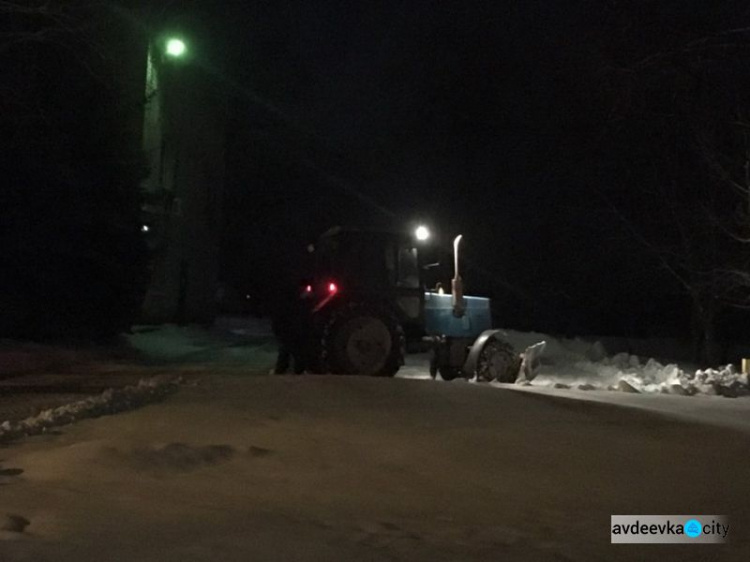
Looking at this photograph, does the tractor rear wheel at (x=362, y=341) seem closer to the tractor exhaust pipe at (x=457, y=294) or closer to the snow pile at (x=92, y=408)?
the tractor exhaust pipe at (x=457, y=294)

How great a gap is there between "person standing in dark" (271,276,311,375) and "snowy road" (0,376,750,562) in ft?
18.1

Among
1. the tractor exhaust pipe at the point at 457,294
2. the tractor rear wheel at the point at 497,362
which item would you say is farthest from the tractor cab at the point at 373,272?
the tractor rear wheel at the point at 497,362

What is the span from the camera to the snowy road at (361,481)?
17.7 feet

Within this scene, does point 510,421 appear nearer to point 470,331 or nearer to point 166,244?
point 470,331

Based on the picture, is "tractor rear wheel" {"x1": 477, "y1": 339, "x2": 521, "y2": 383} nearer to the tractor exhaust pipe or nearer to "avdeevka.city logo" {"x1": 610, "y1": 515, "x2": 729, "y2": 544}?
the tractor exhaust pipe

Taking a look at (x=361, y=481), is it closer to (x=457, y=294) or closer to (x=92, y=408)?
(x=92, y=408)

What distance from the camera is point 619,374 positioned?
69.7ft

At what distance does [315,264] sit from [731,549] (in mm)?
11054

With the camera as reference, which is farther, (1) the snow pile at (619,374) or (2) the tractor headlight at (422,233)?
(2) the tractor headlight at (422,233)

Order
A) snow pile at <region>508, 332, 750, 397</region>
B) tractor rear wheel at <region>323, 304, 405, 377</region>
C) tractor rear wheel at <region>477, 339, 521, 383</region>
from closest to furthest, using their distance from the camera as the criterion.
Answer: snow pile at <region>508, 332, 750, 397</region>
tractor rear wheel at <region>323, 304, 405, 377</region>
tractor rear wheel at <region>477, 339, 521, 383</region>

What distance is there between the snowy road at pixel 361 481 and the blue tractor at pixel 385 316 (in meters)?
4.58

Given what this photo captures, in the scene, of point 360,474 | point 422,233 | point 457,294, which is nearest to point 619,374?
point 457,294

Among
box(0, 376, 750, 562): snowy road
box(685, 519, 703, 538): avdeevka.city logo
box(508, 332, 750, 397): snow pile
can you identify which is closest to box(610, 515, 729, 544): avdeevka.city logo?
box(685, 519, 703, 538): avdeevka.city logo

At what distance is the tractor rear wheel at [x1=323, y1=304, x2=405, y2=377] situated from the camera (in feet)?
49.3
